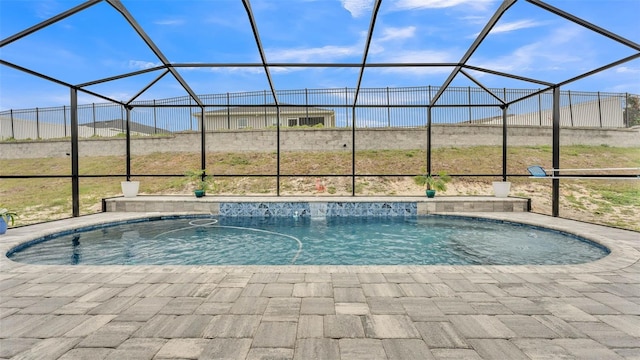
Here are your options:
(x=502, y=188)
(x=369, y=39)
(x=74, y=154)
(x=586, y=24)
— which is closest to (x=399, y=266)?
(x=369, y=39)

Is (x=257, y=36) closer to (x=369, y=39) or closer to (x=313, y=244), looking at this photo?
(x=369, y=39)

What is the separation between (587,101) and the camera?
16.2 m

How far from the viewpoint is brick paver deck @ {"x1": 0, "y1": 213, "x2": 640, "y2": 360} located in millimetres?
1783

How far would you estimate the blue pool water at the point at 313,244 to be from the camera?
4.29 meters

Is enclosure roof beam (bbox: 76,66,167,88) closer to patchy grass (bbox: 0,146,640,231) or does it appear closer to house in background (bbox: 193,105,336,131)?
patchy grass (bbox: 0,146,640,231)

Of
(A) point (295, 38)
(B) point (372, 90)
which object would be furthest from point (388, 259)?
(B) point (372, 90)

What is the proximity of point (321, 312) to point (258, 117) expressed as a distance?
1712cm

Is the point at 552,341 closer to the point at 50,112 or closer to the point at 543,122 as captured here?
the point at 543,122

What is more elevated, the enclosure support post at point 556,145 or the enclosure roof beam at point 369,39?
the enclosure roof beam at point 369,39

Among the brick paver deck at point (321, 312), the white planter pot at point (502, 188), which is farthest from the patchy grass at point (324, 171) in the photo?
the brick paver deck at point (321, 312)

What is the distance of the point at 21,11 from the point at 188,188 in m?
9.01

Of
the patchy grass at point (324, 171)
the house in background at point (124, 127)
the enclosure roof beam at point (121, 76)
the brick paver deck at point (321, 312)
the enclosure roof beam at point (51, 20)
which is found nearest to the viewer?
the brick paver deck at point (321, 312)

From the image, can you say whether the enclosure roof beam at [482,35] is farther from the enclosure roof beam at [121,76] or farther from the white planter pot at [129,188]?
the white planter pot at [129,188]

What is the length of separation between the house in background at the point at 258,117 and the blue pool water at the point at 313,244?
10227 millimetres
